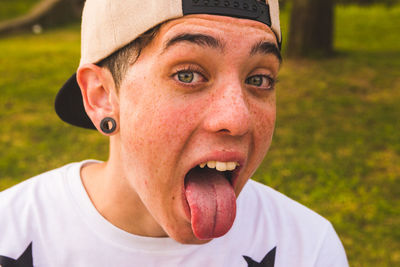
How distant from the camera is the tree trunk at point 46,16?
14141mm

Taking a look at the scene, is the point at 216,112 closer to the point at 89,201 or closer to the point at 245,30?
the point at 245,30

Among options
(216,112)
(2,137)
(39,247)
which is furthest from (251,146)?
(2,137)

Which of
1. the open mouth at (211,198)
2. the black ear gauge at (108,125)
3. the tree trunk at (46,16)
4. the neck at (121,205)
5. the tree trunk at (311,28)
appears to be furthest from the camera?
the tree trunk at (46,16)

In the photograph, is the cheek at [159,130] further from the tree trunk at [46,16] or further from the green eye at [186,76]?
the tree trunk at [46,16]

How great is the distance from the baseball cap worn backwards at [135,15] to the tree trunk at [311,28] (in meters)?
8.25

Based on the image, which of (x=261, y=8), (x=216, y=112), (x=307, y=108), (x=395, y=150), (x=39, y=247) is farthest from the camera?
(x=307, y=108)

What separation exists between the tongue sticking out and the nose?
0.30m

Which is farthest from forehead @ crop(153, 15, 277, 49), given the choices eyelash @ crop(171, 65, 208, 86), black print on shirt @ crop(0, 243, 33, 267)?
black print on shirt @ crop(0, 243, 33, 267)

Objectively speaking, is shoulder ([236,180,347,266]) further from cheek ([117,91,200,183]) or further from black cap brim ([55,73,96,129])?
black cap brim ([55,73,96,129])

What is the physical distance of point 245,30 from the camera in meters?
1.72

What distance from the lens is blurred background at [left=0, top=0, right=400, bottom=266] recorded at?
518cm

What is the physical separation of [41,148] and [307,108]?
14.6 feet

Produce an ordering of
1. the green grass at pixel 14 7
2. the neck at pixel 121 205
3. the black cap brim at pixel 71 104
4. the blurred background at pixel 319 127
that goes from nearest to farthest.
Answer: the neck at pixel 121 205, the black cap brim at pixel 71 104, the blurred background at pixel 319 127, the green grass at pixel 14 7

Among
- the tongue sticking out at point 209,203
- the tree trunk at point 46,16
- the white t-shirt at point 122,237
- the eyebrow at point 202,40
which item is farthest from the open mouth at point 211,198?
the tree trunk at point 46,16
